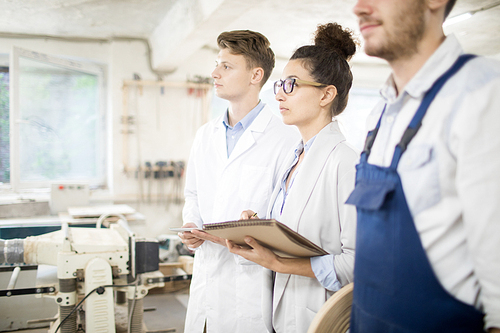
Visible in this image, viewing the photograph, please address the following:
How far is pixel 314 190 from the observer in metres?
1.25

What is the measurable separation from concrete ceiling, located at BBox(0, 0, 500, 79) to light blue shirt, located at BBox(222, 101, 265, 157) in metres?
1.33

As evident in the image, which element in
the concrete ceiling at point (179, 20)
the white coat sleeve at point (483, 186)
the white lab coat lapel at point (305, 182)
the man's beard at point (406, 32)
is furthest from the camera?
the concrete ceiling at point (179, 20)

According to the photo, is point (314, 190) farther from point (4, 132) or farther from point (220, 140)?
point (4, 132)

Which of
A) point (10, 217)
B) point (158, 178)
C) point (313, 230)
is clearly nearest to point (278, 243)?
point (313, 230)

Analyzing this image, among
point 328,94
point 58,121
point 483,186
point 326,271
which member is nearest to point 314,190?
point 326,271

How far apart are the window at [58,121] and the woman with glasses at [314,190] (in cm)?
372

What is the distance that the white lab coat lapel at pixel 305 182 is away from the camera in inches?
49.6

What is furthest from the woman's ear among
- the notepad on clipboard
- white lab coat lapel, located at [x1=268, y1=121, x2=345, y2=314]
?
the notepad on clipboard

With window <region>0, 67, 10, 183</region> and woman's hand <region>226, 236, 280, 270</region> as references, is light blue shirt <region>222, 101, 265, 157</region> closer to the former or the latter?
woman's hand <region>226, 236, 280, 270</region>

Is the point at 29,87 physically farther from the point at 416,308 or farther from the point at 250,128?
the point at 416,308

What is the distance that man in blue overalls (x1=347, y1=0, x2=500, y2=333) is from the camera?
2.11 feet

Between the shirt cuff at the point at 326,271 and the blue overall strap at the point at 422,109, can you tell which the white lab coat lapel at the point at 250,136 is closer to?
the shirt cuff at the point at 326,271

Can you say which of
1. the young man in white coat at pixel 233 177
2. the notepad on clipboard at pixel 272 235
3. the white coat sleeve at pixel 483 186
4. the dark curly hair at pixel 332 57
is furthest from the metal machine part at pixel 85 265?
the white coat sleeve at pixel 483 186

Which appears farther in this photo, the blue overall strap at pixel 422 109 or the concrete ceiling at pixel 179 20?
the concrete ceiling at pixel 179 20
